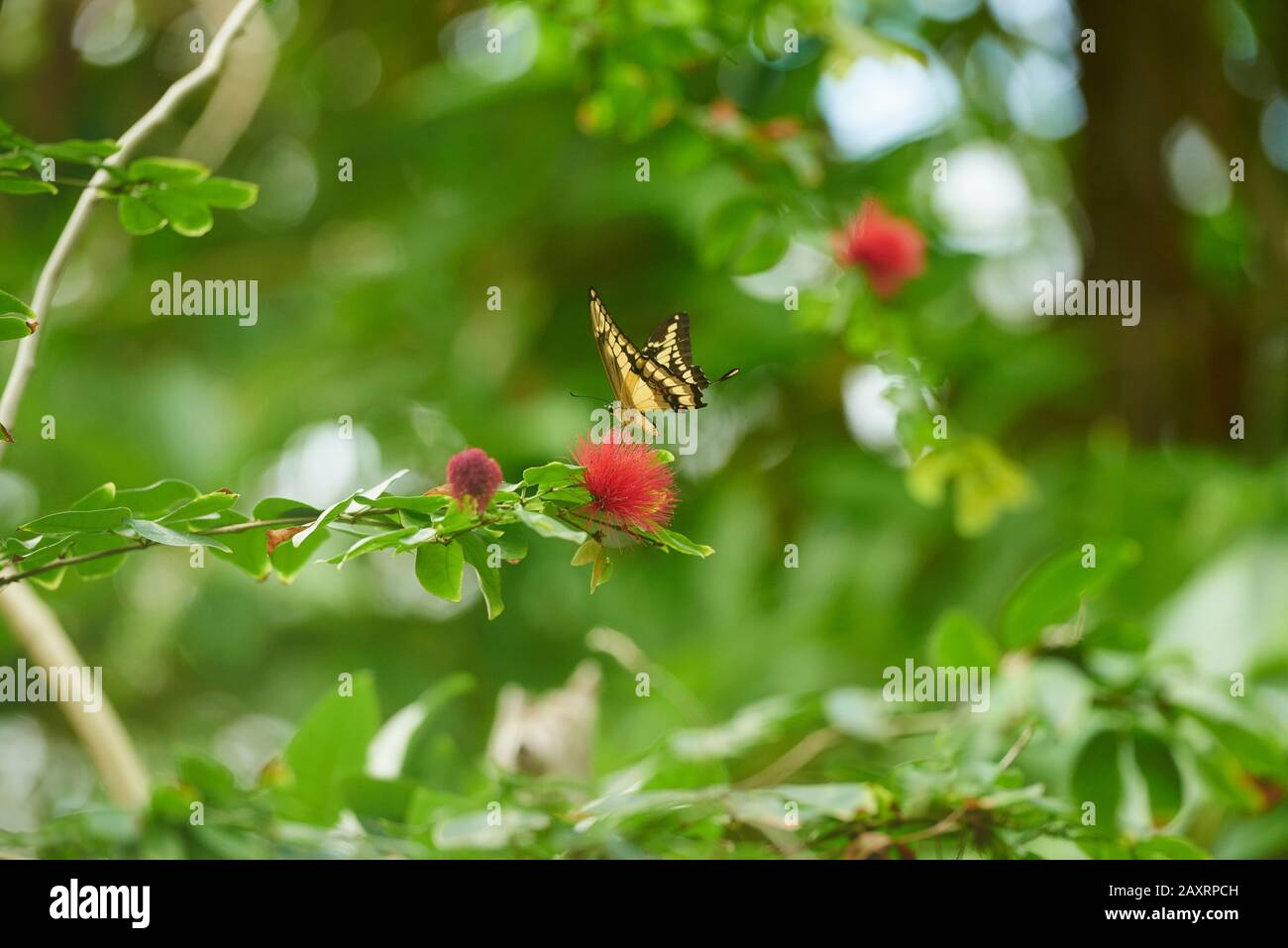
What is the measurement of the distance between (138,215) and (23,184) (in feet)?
0.20

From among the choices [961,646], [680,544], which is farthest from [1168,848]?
[680,544]

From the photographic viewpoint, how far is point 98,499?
1.68 feet

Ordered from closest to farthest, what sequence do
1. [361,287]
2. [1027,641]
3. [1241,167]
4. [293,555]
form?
1. [293,555]
2. [1027,641]
3. [1241,167]
4. [361,287]

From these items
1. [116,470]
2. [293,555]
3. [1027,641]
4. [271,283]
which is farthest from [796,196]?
[271,283]

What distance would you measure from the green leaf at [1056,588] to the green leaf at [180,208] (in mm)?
590

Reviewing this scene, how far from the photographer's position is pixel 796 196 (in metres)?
0.88

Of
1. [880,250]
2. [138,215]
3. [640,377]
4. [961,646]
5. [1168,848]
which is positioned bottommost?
[1168,848]

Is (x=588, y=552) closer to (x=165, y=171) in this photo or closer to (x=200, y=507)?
(x=200, y=507)

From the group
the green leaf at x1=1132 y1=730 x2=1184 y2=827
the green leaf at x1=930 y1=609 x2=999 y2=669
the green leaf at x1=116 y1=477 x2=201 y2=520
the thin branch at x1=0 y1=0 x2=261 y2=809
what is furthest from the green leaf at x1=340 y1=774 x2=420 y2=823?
the green leaf at x1=1132 y1=730 x2=1184 y2=827

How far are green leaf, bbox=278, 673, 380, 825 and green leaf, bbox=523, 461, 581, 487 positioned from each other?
16.3 inches

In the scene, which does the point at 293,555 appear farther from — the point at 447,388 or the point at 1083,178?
the point at 1083,178

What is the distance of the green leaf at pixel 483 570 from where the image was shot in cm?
49
